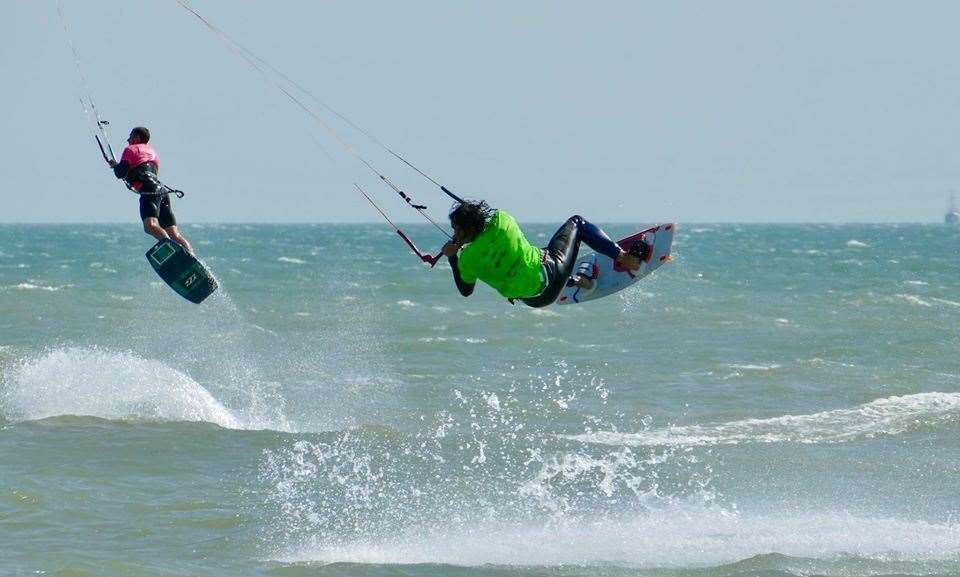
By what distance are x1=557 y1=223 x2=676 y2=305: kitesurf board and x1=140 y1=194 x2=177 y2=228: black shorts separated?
419 cm

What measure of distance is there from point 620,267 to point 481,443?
4237 mm

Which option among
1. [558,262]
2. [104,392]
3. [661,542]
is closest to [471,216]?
[558,262]

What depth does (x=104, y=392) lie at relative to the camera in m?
19.5

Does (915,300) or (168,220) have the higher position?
(168,220)

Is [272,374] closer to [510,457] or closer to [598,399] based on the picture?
[598,399]

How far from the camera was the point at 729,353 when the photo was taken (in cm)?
2644

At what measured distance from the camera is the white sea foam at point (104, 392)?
61.2ft

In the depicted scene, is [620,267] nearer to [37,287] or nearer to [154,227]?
[154,227]

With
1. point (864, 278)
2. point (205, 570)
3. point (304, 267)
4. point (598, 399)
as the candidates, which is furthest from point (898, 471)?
point (304, 267)

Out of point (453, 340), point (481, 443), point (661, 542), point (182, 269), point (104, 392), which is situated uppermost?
point (182, 269)

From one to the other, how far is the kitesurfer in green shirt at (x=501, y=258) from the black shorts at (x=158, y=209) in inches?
161

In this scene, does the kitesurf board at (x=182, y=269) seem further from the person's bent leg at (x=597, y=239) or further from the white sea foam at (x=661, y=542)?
the person's bent leg at (x=597, y=239)

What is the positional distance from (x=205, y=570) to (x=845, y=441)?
9.16 meters

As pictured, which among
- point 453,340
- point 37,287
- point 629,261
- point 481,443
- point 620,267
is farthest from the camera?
point 37,287
